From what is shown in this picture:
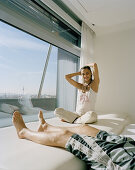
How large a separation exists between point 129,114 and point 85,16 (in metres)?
1.99

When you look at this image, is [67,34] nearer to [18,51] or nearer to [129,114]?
[18,51]

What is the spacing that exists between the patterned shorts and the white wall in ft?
7.79

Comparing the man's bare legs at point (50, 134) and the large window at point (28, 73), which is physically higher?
A: the large window at point (28, 73)

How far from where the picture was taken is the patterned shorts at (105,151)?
779mm

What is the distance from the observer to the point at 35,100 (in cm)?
318

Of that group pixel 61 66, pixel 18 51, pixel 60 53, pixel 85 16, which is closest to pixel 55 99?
pixel 61 66

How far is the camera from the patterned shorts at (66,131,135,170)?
0.78 meters

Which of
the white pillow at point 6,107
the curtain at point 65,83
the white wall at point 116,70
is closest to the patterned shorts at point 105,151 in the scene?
the white pillow at point 6,107

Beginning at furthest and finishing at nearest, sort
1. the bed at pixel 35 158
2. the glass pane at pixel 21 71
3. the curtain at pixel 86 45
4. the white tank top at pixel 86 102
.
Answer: the curtain at pixel 86 45
the glass pane at pixel 21 71
the white tank top at pixel 86 102
the bed at pixel 35 158

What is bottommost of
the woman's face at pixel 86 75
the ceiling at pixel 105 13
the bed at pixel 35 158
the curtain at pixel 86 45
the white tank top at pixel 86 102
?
the bed at pixel 35 158

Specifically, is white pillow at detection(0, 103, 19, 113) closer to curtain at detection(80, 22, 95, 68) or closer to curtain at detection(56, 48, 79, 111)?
curtain at detection(56, 48, 79, 111)

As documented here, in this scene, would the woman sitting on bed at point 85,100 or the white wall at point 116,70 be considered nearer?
the woman sitting on bed at point 85,100

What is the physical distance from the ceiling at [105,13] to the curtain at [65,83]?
763 millimetres

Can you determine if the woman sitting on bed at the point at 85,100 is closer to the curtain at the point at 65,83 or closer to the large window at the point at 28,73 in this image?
the large window at the point at 28,73
